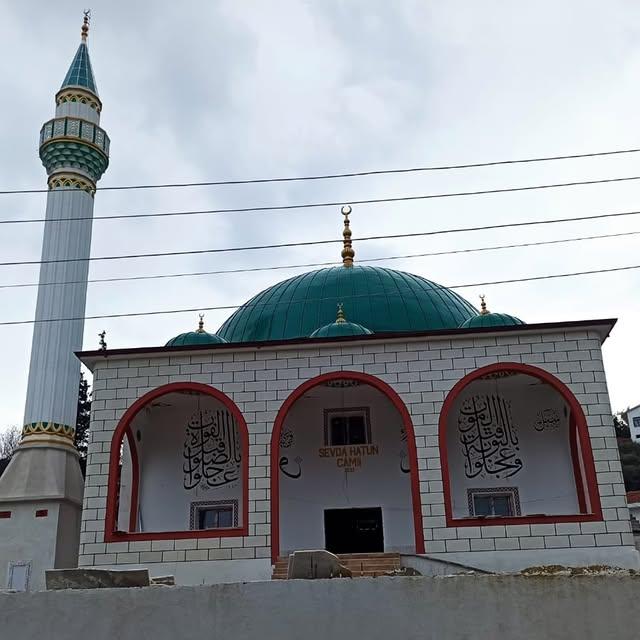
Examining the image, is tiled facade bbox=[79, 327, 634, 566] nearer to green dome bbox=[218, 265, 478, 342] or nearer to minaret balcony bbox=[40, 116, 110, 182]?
green dome bbox=[218, 265, 478, 342]

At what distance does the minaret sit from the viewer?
13469 millimetres

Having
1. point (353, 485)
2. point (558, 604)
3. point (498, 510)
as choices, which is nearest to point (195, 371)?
point (353, 485)

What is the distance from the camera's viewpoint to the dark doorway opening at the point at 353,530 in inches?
532

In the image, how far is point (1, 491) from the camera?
13797 millimetres

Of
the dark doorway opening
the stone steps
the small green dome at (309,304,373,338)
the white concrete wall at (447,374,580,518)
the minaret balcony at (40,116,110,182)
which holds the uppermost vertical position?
the minaret balcony at (40,116,110,182)

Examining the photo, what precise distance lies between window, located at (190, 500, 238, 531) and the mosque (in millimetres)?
32

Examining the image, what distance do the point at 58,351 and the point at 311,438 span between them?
202 inches

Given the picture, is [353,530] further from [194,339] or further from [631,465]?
[631,465]

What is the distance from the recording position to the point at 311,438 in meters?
14.2

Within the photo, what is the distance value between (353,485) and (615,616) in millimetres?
7836

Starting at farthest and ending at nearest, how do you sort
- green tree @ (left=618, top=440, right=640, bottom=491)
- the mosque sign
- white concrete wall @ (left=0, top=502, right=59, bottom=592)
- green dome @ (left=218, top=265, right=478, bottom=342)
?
green tree @ (left=618, top=440, right=640, bottom=491) < green dome @ (left=218, top=265, right=478, bottom=342) < the mosque sign < white concrete wall @ (left=0, top=502, right=59, bottom=592)

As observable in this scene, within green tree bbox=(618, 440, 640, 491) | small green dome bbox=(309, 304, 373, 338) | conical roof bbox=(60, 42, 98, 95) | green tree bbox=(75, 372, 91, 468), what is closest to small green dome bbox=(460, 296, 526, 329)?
small green dome bbox=(309, 304, 373, 338)

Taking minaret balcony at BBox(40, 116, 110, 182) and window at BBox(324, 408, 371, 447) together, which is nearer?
window at BBox(324, 408, 371, 447)

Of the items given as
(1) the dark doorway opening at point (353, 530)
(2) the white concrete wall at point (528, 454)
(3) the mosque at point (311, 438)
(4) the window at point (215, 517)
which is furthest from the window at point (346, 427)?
(4) the window at point (215, 517)
